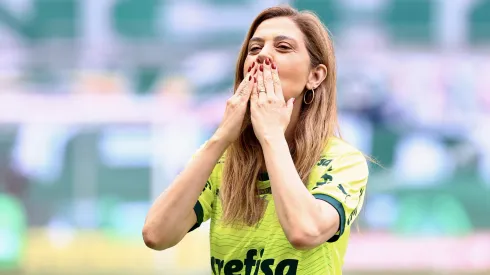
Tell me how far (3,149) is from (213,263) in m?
13.6

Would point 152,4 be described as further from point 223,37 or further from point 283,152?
point 283,152

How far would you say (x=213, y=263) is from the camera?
10.5ft

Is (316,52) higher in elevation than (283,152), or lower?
higher

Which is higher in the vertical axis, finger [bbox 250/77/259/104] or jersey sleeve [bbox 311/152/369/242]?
finger [bbox 250/77/259/104]

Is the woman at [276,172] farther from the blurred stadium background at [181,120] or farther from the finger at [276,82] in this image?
the blurred stadium background at [181,120]

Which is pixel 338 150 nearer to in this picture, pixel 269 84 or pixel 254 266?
pixel 269 84

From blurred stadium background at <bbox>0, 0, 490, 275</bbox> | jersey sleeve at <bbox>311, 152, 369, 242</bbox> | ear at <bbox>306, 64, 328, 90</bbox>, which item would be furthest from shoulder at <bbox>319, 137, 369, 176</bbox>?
blurred stadium background at <bbox>0, 0, 490, 275</bbox>

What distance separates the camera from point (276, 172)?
9.71 ft

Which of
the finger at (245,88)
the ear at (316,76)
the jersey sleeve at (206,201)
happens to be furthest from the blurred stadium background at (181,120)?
the finger at (245,88)

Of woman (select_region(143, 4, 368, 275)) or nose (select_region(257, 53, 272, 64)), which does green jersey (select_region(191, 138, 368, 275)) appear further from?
nose (select_region(257, 53, 272, 64))

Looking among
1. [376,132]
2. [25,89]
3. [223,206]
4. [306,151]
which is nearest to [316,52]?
[306,151]

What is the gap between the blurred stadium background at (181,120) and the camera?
14.6 meters

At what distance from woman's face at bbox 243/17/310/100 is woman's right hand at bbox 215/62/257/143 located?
0.07 meters

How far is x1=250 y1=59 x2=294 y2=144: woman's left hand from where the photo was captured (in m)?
3.06
